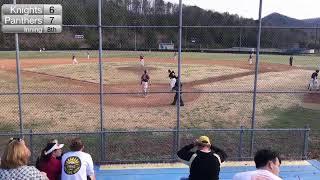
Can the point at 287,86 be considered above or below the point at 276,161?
below

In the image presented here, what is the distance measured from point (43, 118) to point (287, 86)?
19597 millimetres

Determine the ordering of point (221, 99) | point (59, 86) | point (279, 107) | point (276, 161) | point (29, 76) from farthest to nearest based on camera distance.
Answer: point (29, 76) < point (59, 86) < point (221, 99) < point (279, 107) < point (276, 161)

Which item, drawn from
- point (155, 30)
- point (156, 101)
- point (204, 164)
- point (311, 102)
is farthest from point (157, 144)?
point (311, 102)

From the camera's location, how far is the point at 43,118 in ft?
55.4

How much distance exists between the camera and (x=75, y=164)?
18.6 feet

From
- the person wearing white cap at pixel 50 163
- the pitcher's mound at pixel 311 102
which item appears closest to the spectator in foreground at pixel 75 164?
the person wearing white cap at pixel 50 163

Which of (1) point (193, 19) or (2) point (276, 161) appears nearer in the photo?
(2) point (276, 161)

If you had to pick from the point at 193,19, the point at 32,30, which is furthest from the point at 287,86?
the point at 32,30

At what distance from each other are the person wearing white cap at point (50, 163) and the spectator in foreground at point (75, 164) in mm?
122

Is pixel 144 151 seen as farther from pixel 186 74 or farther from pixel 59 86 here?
pixel 186 74
